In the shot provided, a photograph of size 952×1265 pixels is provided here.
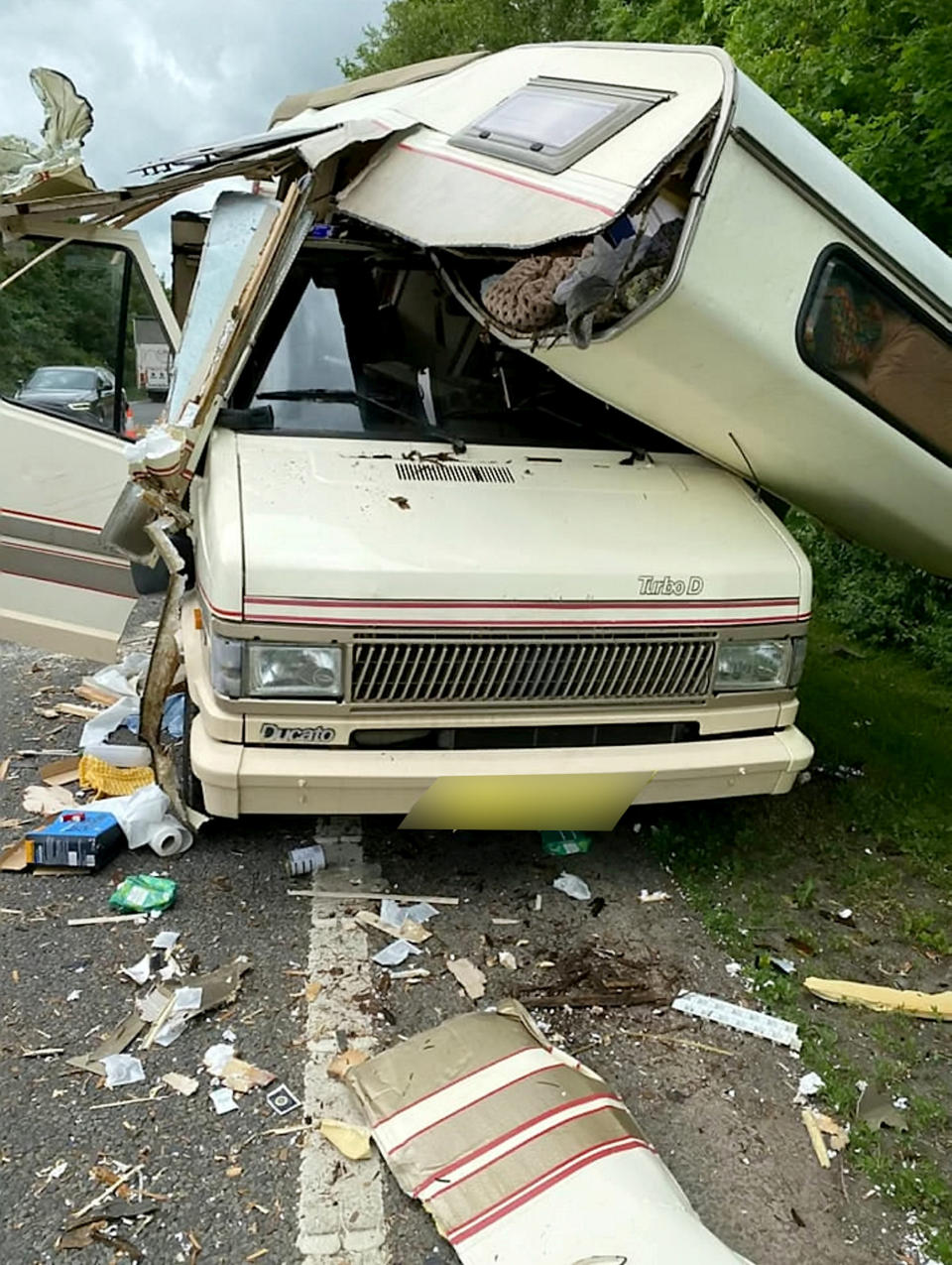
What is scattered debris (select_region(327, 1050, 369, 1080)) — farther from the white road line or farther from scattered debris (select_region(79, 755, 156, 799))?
scattered debris (select_region(79, 755, 156, 799))

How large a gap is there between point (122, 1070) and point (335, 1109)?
2.10ft

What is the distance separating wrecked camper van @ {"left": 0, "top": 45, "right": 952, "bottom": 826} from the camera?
10.6 ft

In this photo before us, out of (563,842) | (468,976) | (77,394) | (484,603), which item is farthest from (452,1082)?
(77,394)

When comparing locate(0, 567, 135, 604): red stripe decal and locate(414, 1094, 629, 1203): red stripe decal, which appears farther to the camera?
locate(0, 567, 135, 604): red stripe decal

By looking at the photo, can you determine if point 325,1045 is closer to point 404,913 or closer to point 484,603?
point 404,913

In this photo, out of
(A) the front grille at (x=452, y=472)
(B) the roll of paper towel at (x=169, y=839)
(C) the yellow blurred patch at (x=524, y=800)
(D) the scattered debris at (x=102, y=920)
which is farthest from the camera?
(B) the roll of paper towel at (x=169, y=839)

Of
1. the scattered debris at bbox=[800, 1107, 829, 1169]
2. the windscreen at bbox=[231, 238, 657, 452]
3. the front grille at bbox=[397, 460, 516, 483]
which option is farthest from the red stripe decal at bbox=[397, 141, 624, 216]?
Answer: the scattered debris at bbox=[800, 1107, 829, 1169]

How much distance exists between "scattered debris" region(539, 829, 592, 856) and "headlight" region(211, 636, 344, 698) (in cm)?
135

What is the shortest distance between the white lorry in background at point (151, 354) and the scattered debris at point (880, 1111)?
13.6ft

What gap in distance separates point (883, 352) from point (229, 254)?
2.70m

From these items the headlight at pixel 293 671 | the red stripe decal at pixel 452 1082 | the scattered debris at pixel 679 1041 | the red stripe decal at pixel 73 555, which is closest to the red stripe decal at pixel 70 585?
the red stripe decal at pixel 73 555

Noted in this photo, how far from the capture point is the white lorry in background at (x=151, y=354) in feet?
16.1

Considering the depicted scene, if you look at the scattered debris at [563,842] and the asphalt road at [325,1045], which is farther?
the scattered debris at [563,842]

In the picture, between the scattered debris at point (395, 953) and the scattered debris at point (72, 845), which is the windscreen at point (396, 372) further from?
the scattered debris at point (395, 953)
